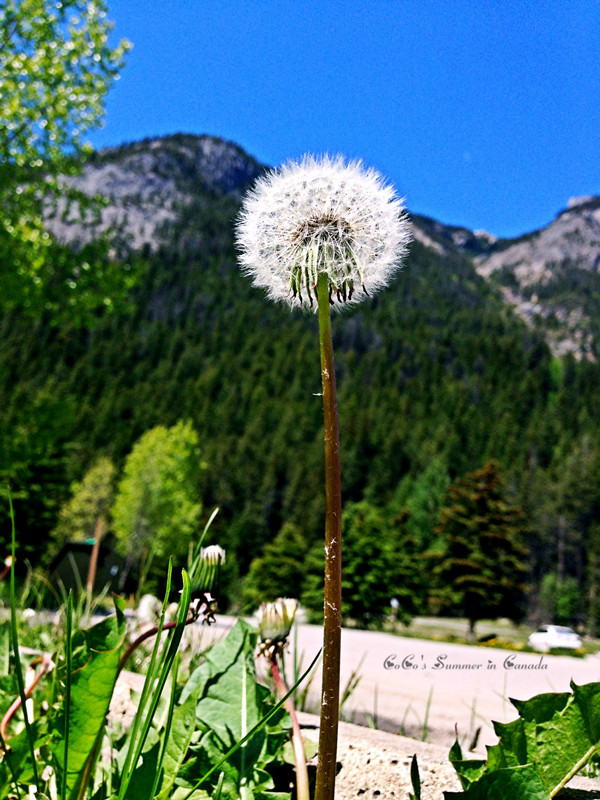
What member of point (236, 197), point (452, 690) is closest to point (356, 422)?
point (452, 690)

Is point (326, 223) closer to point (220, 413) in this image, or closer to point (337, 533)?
point (337, 533)

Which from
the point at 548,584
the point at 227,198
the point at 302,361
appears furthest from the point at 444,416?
the point at 227,198

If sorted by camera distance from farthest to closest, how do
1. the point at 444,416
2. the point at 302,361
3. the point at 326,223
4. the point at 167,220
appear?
1. the point at 167,220
2. the point at 302,361
3. the point at 444,416
4. the point at 326,223

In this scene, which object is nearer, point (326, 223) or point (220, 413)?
point (326, 223)

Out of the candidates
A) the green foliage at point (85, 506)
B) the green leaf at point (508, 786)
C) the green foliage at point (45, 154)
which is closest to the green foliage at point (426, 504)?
the green foliage at point (85, 506)

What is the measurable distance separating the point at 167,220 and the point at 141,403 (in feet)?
226

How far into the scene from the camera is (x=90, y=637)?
1090 mm

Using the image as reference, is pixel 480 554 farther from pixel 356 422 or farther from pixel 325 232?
pixel 356 422

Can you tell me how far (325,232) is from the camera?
1032 mm

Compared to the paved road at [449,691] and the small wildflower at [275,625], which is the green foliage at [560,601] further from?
the small wildflower at [275,625]

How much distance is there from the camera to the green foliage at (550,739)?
0.90 metres

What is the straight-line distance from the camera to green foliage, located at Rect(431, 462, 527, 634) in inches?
1380

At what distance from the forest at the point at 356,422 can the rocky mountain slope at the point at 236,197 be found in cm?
776

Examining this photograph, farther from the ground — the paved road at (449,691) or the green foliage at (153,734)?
the green foliage at (153,734)
